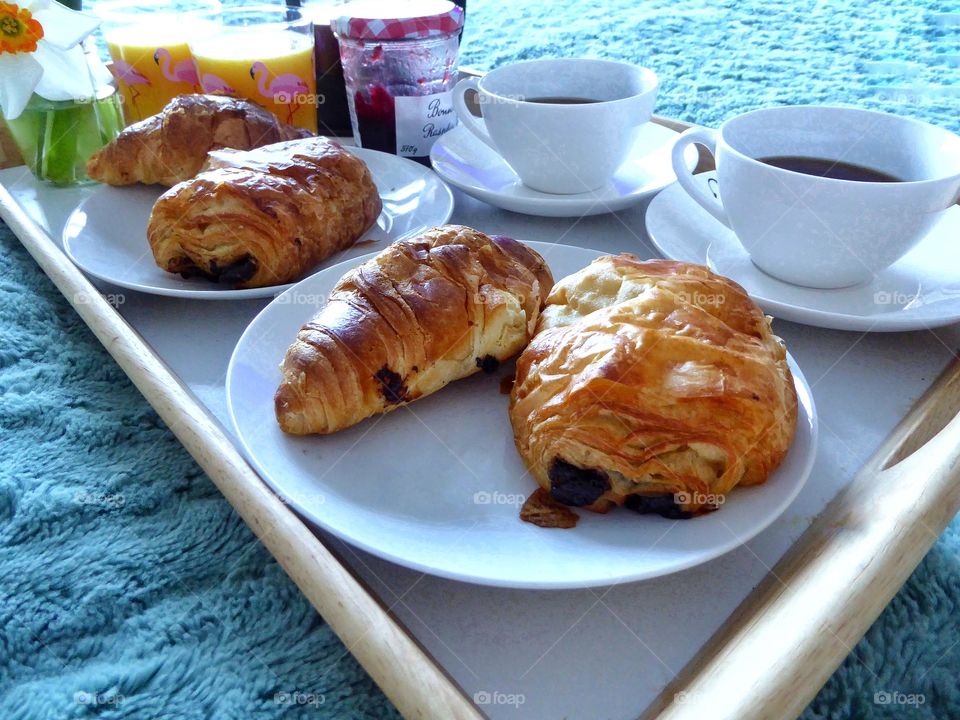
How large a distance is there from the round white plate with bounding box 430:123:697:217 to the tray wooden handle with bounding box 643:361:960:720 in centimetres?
55

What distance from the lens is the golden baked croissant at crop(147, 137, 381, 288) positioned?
0.92 meters

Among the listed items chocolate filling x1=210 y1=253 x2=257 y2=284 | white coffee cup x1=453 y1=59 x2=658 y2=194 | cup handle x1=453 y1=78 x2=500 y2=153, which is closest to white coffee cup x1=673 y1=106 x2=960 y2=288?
white coffee cup x1=453 y1=59 x2=658 y2=194

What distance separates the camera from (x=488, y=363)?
0.77 metres

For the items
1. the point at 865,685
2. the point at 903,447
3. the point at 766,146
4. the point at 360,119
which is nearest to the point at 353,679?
the point at 865,685

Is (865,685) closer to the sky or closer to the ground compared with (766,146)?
closer to the ground

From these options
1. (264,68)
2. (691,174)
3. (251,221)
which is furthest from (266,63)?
(691,174)

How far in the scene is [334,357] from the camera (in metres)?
0.69

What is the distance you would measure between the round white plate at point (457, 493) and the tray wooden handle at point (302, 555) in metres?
0.02

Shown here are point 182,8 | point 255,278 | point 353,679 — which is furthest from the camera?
point 182,8

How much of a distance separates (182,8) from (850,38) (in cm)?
155

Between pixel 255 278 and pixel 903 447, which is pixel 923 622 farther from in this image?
pixel 255 278

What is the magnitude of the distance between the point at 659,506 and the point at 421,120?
2.87 feet

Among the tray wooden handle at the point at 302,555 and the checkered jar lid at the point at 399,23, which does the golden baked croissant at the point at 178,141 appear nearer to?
the checkered jar lid at the point at 399,23

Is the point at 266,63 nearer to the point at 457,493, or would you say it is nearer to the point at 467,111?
the point at 467,111
